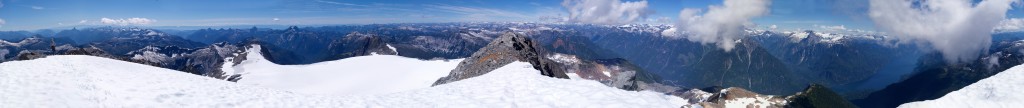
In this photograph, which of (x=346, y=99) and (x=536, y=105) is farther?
(x=346, y=99)

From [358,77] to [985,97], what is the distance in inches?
2426

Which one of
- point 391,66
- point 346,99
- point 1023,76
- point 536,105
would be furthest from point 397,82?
point 1023,76

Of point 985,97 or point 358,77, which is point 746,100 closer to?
point 358,77

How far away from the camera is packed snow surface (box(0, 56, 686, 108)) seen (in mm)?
17484

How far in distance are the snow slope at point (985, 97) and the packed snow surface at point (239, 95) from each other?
7.50 metres

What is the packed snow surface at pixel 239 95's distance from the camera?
17484 millimetres

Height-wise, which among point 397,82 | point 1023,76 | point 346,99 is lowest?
point 397,82

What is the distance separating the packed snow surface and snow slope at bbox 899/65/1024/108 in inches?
295

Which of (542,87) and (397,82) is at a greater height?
(542,87)

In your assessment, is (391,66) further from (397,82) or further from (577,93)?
(577,93)

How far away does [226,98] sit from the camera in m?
19.2

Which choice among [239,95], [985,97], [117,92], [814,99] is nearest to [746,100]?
[985,97]

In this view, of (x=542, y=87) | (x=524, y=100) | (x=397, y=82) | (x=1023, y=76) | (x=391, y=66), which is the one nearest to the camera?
(x=1023, y=76)

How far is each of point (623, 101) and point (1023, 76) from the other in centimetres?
1381
